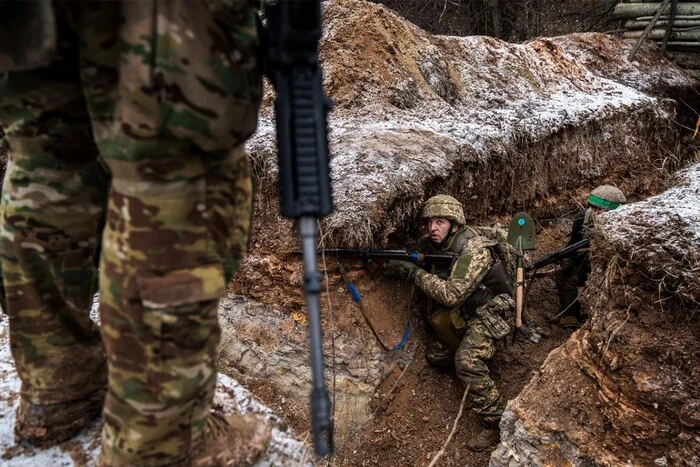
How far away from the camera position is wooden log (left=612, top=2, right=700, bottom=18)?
10.8 m

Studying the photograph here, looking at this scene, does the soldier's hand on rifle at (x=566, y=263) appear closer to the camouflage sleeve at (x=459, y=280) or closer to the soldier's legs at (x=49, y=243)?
the camouflage sleeve at (x=459, y=280)

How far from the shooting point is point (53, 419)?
180 cm

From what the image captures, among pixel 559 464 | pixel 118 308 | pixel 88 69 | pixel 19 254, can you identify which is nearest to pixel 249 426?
pixel 118 308

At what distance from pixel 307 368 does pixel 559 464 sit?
212 cm

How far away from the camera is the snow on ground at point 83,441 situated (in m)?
1.82

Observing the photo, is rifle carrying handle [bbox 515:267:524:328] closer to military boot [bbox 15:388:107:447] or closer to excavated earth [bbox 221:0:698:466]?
excavated earth [bbox 221:0:698:466]

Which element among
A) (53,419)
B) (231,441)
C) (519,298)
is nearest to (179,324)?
(231,441)

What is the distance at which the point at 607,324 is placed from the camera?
3.73 m

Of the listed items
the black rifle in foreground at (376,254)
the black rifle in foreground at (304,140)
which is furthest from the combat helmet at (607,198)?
the black rifle in foreground at (304,140)

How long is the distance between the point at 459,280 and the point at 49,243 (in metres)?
3.70

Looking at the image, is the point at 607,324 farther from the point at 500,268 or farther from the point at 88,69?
the point at 88,69

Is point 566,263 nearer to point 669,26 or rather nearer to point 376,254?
point 376,254

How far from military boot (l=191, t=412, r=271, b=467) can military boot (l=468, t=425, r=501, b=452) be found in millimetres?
3535

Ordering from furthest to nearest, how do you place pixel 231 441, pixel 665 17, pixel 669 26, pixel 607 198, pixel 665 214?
pixel 665 17
pixel 669 26
pixel 607 198
pixel 665 214
pixel 231 441
